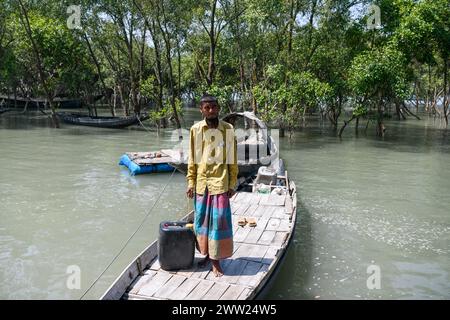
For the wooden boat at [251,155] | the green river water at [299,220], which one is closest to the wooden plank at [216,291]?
the green river water at [299,220]

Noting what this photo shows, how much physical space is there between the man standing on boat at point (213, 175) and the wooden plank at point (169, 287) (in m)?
0.46

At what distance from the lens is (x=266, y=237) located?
661 cm

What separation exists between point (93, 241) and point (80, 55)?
23352 mm

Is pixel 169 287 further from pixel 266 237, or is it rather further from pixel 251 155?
pixel 251 155

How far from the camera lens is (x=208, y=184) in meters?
5.09

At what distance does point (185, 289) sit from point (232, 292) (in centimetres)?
54

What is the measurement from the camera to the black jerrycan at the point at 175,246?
5176 millimetres

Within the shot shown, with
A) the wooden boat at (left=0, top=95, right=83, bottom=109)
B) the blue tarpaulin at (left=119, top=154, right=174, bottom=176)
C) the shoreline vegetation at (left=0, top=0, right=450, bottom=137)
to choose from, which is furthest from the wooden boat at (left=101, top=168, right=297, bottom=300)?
the wooden boat at (left=0, top=95, right=83, bottom=109)

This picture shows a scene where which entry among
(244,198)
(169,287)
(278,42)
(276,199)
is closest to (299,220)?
(276,199)

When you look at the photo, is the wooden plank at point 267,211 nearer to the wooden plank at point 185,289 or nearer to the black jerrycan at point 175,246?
the black jerrycan at point 175,246

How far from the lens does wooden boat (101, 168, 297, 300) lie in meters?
4.74

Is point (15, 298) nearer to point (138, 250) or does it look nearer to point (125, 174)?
point (138, 250)

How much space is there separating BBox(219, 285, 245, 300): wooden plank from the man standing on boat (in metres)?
0.37
